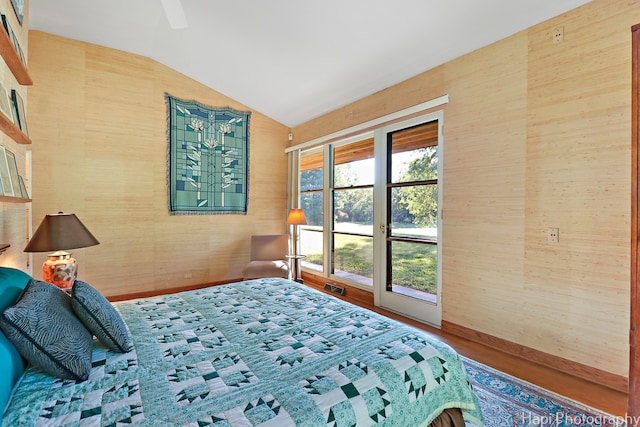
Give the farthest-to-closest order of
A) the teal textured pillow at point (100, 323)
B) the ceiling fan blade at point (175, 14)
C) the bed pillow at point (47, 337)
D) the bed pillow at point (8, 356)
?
the ceiling fan blade at point (175, 14)
the teal textured pillow at point (100, 323)
the bed pillow at point (47, 337)
the bed pillow at point (8, 356)

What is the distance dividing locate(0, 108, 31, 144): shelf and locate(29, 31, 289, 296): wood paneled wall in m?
2.00

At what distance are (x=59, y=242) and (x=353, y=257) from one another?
3.27 m

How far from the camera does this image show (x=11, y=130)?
1.91 metres

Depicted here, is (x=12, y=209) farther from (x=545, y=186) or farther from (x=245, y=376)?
(x=545, y=186)

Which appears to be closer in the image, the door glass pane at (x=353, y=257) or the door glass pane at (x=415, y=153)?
the door glass pane at (x=415, y=153)

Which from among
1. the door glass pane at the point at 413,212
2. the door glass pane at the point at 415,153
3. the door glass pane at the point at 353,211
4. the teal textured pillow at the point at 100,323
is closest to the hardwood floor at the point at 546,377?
the door glass pane at the point at 413,212

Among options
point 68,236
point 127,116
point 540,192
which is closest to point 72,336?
point 68,236

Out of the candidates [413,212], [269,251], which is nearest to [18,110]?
[269,251]

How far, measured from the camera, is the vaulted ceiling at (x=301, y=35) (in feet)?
8.46

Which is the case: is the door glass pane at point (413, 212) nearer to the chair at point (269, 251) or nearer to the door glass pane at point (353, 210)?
the door glass pane at point (353, 210)

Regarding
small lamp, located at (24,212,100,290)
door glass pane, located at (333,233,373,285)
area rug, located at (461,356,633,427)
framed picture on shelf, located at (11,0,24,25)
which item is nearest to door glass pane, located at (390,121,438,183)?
door glass pane, located at (333,233,373,285)

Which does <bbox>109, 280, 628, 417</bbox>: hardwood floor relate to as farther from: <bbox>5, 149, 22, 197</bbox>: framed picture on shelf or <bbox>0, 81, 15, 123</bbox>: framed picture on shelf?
<bbox>0, 81, 15, 123</bbox>: framed picture on shelf

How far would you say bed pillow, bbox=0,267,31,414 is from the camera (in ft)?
3.23

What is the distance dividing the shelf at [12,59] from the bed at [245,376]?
130 cm
